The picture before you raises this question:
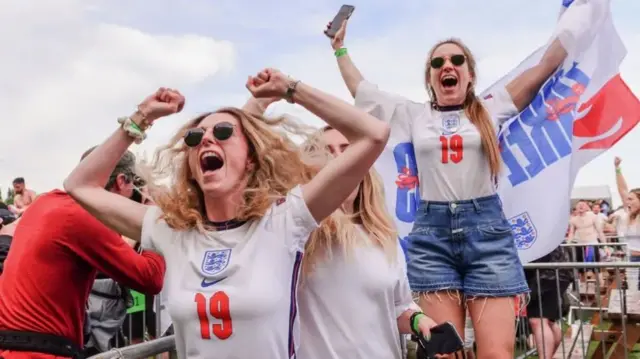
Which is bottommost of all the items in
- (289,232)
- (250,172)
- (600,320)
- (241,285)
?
(600,320)

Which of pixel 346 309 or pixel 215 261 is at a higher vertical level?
pixel 215 261

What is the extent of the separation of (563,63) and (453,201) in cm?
109

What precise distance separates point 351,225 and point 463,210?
83 cm

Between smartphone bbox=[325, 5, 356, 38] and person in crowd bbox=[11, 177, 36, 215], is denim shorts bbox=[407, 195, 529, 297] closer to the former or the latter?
smartphone bbox=[325, 5, 356, 38]

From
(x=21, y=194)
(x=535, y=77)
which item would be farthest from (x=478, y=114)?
(x=21, y=194)

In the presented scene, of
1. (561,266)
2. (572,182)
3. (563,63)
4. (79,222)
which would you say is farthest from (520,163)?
(79,222)

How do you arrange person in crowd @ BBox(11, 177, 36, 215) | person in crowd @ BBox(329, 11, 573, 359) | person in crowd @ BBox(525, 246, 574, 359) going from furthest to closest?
person in crowd @ BBox(11, 177, 36, 215) → person in crowd @ BBox(525, 246, 574, 359) → person in crowd @ BBox(329, 11, 573, 359)

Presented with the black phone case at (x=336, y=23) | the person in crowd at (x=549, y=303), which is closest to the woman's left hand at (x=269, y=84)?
the black phone case at (x=336, y=23)

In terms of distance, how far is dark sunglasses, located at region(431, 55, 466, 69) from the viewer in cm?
309

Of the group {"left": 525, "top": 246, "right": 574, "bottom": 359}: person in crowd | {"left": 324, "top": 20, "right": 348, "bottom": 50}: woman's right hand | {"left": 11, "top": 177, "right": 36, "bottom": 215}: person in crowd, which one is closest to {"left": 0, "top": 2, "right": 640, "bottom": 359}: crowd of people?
{"left": 324, "top": 20, "right": 348, "bottom": 50}: woman's right hand

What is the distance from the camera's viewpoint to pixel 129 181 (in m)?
3.04

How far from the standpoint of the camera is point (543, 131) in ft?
12.2

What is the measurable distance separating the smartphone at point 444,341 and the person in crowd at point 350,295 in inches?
4.5

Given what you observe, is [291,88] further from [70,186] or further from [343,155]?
[70,186]
